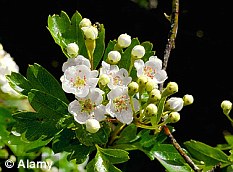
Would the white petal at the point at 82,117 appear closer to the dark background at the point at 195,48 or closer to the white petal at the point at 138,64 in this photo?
the white petal at the point at 138,64

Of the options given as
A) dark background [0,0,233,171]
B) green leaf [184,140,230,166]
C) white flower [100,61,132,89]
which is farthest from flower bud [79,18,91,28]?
dark background [0,0,233,171]

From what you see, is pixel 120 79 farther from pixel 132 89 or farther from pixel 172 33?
pixel 172 33

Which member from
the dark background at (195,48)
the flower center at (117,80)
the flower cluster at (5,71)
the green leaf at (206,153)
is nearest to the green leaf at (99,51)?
the flower center at (117,80)

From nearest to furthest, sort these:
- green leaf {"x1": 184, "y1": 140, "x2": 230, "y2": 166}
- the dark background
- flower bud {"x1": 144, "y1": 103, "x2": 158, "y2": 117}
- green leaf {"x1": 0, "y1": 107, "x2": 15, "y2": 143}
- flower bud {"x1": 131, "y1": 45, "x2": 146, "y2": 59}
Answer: flower bud {"x1": 144, "y1": 103, "x2": 158, "y2": 117}, flower bud {"x1": 131, "y1": 45, "x2": 146, "y2": 59}, green leaf {"x1": 184, "y1": 140, "x2": 230, "y2": 166}, green leaf {"x1": 0, "y1": 107, "x2": 15, "y2": 143}, the dark background

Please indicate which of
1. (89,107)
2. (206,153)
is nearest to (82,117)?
(89,107)

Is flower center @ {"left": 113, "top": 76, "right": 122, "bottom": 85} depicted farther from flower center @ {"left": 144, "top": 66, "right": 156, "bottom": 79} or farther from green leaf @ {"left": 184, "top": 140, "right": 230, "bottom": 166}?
green leaf @ {"left": 184, "top": 140, "right": 230, "bottom": 166}
